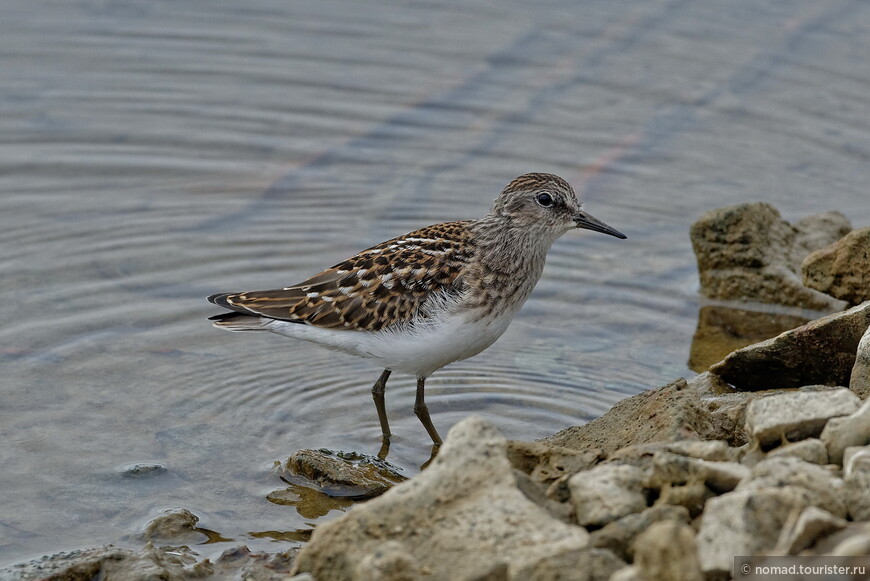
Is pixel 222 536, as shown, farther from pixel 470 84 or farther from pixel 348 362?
pixel 470 84

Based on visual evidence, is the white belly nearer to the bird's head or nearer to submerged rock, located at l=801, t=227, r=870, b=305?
the bird's head

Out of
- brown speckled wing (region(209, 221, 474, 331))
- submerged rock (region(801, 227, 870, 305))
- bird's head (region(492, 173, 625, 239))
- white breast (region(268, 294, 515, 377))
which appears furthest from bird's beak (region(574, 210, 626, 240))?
submerged rock (region(801, 227, 870, 305))

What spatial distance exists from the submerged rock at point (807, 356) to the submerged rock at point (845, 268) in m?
1.10

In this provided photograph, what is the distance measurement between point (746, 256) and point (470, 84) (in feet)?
16.8

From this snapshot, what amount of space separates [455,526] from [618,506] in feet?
2.09

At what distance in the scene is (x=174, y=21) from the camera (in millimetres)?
14734

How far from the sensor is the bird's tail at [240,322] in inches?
303

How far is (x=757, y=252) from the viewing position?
9.47 meters

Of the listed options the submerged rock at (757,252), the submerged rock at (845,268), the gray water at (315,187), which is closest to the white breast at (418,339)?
the gray water at (315,187)

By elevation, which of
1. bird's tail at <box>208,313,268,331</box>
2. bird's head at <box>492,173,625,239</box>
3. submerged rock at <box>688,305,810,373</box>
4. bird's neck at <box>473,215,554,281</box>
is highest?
bird's head at <box>492,173,625,239</box>

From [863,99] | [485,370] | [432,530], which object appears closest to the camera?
[432,530]

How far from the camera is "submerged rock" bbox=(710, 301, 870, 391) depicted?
21.6 feet

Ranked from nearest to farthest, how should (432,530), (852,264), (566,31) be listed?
(432,530) → (852,264) → (566,31)

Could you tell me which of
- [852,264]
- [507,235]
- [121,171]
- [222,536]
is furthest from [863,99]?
[222,536]
